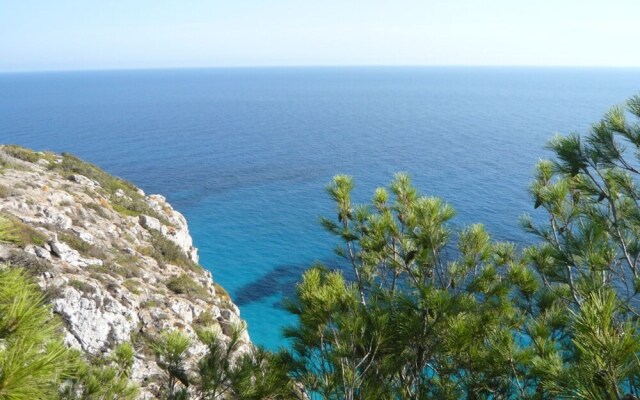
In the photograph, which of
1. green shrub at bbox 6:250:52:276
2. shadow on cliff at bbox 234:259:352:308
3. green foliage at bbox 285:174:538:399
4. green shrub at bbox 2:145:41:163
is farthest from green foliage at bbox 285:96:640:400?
green shrub at bbox 2:145:41:163

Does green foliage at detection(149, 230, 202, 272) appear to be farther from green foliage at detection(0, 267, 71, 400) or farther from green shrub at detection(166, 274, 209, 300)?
green foliage at detection(0, 267, 71, 400)

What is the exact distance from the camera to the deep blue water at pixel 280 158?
33969 mm

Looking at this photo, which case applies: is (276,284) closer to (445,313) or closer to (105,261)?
(105,261)

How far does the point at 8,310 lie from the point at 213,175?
168ft

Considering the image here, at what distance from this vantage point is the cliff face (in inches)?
552

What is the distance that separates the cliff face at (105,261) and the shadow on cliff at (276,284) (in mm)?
4246

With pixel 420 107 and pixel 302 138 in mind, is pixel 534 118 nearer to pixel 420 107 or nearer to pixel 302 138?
pixel 420 107

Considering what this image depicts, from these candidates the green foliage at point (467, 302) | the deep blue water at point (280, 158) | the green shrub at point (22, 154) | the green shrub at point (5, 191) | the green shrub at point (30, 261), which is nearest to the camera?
the green foliage at point (467, 302)

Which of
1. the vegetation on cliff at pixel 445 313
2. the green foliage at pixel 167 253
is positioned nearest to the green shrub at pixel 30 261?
the green foliage at pixel 167 253

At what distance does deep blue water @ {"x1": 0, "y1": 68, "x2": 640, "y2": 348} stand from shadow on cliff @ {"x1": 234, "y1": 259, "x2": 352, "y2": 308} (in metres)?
0.12

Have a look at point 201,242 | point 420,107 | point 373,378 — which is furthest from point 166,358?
point 420,107

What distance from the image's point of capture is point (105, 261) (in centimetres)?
1789

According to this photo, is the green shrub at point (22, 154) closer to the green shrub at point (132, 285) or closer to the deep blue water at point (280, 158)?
the deep blue water at point (280, 158)

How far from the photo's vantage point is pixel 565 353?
22.4ft
